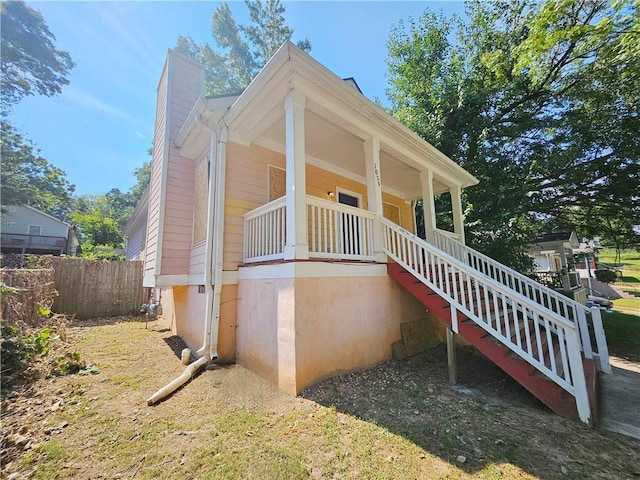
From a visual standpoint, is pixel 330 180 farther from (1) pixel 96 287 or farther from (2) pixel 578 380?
(1) pixel 96 287

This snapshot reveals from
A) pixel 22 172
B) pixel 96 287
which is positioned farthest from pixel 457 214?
pixel 22 172

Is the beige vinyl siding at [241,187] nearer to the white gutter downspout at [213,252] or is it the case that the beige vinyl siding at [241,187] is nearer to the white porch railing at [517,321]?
the white gutter downspout at [213,252]

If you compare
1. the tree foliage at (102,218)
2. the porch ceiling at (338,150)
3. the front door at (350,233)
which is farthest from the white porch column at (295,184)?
the tree foliage at (102,218)

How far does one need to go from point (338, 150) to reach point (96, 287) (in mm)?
8810

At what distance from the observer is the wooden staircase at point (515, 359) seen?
299cm

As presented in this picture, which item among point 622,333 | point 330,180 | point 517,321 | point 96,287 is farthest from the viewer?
point 96,287

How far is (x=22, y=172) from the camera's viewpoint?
1923cm

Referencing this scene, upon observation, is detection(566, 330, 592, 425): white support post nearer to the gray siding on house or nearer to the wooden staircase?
the wooden staircase

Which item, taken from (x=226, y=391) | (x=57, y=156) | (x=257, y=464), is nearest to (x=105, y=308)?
(x=226, y=391)

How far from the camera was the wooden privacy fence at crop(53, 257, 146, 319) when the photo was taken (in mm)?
7914

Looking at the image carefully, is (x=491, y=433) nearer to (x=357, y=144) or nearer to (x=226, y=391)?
(x=226, y=391)

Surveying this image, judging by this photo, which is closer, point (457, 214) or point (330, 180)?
point (330, 180)

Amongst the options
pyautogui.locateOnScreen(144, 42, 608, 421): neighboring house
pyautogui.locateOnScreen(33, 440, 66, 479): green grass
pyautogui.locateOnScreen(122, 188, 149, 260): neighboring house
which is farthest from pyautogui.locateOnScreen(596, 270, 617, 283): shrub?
pyautogui.locateOnScreen(122, 188, 149, 260): neighboring house

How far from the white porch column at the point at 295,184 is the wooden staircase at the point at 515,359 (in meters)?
2.16
